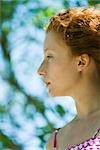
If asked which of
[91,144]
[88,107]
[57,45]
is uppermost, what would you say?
[57,45]

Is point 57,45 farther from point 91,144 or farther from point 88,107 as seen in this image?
point 91,144

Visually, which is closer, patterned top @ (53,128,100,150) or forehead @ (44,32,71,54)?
patterned top @ (53,128,100,150)

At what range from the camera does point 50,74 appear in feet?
6.21

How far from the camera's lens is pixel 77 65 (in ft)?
6.25

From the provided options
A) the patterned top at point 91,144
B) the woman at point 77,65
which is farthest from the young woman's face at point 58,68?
the patterned top at point 91,144

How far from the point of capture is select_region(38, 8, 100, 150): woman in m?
1.88

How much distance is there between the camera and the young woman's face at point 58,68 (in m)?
1.88

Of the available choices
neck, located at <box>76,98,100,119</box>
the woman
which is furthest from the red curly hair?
neck, located at <box>76,98,100,119</box>

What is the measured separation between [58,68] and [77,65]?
0.19 ft

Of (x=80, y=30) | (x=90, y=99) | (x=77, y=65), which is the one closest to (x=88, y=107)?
(x=90, y=99)

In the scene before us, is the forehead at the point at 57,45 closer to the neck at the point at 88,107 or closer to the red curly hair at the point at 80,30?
the red curly hair at the point at 80,30

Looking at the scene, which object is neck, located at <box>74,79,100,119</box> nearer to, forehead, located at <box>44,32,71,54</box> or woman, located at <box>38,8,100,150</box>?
woman, located at <box>38,8,100,150</box>

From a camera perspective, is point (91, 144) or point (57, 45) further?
point (57, 45)

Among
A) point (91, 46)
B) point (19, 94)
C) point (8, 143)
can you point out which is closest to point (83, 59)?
point (91, 46)
